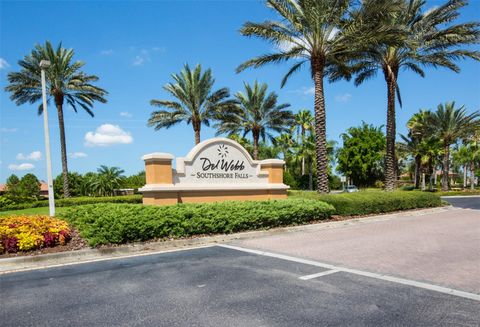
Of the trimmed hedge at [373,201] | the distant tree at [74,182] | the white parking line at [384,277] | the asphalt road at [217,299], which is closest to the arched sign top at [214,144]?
the trimmed hedge at [373,201]

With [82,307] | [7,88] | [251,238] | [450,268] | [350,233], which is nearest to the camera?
[82,307]

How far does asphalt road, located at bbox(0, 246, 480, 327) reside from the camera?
4.55m

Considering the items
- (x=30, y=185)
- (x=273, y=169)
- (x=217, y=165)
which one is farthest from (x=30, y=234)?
(x=30, y=185)

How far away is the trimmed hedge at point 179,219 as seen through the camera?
30.0 feet

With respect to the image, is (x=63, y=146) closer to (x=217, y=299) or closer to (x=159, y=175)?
(x=159, y=175)

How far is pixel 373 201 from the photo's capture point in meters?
16.3

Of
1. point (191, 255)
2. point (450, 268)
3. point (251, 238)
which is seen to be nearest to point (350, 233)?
point (251, 238)

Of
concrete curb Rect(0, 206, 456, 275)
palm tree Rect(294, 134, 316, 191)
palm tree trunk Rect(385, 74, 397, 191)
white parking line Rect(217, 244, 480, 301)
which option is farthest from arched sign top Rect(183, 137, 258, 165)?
palm tree Rect(294, 134, 316, 191)

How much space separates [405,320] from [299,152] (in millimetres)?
42933

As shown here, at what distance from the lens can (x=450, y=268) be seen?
6930 mm

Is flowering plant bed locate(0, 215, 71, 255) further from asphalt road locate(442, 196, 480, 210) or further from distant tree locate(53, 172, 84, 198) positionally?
distant tree locate(53, 172, 84, 198)

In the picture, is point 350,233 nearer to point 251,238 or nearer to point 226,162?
point 251,238

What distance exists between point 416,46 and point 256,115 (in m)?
17.2

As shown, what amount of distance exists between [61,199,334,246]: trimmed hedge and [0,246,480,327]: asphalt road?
1895mm
